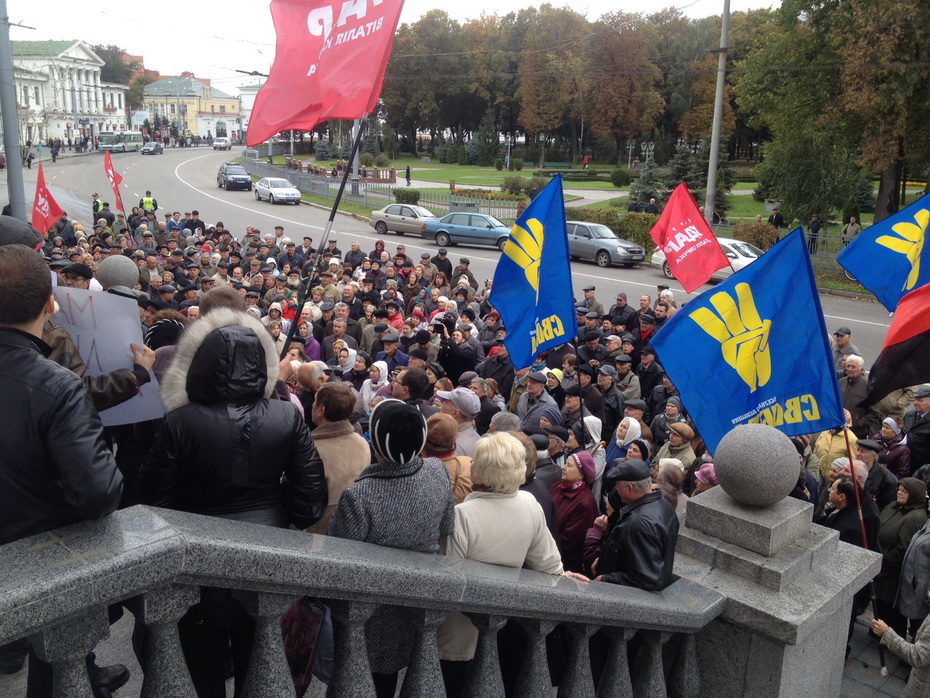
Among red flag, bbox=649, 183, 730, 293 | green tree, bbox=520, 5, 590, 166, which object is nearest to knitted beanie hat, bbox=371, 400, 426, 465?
red flag, bbox=649, 183, 730, 293

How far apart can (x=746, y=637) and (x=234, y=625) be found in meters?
2.09

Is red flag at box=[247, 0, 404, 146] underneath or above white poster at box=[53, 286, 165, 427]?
above

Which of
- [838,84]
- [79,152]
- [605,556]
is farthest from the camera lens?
[79,152]

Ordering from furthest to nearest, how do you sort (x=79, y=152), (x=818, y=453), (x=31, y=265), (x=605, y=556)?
(x=79, y=152) → (x=818, y=453) → (x=605, y=556) → (x=31, y=265)

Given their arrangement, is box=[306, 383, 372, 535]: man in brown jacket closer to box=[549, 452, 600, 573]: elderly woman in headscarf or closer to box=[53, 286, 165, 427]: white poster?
box=[53, 286, 165, 427]: white poster

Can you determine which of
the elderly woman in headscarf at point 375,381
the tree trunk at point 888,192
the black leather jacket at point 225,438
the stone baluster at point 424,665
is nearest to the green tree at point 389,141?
the tree trunk at point 888,192

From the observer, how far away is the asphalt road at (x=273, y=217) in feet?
66.8

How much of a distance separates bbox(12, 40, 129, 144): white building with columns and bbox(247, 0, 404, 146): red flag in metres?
84.6

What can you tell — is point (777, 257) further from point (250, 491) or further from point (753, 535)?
point (250, 491)

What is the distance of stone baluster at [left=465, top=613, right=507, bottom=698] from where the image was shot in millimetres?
2867

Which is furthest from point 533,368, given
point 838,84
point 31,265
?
point 838,84

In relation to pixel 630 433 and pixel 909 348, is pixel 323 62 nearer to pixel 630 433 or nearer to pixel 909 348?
pixel 630 433

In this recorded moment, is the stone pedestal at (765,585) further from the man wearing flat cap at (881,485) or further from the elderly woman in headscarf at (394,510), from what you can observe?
the man wearing flat cap at (881,485)

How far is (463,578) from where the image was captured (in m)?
2.62
